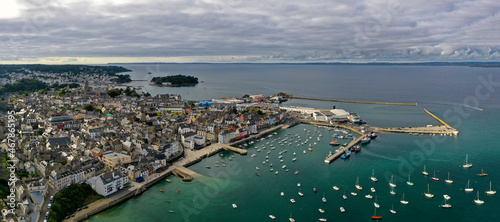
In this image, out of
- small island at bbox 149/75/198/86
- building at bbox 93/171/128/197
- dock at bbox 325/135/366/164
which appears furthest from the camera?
small island at bbox 149/75/198/86

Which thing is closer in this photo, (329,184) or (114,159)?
(329,184)

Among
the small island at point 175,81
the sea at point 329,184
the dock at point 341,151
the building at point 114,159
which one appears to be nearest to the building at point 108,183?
the sea at point 329,184

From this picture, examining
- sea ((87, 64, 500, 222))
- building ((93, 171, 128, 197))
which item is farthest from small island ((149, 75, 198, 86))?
building ((93, 171, 128, 197))

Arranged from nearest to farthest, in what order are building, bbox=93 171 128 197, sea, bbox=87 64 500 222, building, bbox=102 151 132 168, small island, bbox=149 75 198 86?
sea, bbox=87 64 500 222 → building, bbox=93 171 128 197 → building, bbox=102 151 132 168 → small island, bbox=149 75 198 86

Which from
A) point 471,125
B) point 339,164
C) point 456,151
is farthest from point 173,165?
point 471,125

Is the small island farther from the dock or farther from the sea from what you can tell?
the dock

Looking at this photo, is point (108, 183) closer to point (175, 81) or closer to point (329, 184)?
point (329, 184)

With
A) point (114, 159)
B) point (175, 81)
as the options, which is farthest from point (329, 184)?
point (175, 81)
